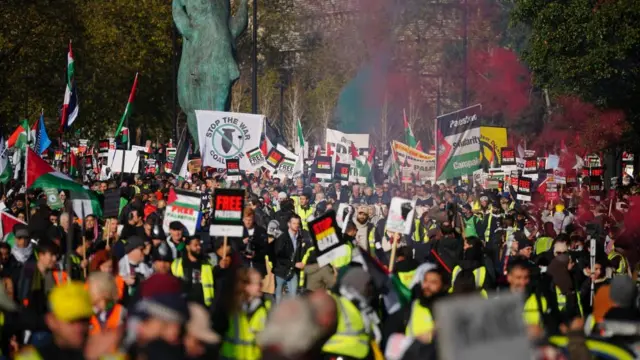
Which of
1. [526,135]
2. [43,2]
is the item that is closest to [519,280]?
[43,2]

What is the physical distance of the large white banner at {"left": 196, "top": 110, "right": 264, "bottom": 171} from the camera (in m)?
27.1

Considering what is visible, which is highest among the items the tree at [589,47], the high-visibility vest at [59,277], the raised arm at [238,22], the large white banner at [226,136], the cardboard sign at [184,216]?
the raised arm at [238,22]

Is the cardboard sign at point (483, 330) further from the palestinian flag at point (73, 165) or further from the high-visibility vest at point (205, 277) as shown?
the palestinian flag at point (73, 165)

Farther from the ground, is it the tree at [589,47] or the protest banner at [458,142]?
A: the tree at [589,47]

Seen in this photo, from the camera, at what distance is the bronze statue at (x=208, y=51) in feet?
137

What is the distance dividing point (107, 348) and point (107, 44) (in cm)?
4837

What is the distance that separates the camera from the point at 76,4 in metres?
50.5

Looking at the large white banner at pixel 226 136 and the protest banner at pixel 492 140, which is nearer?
the large white banner at pixel 226 136

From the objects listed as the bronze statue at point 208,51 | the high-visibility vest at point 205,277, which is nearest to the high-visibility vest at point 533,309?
the high-visibility vest at point 205,277

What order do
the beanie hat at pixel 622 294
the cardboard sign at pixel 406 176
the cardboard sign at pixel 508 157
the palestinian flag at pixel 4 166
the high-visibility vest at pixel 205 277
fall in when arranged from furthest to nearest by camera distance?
the cardboard sign at pixel 406 176, the cardboard sign at pixel 508 157, the palestinian flag at pixel 4 166, the high-visibility vest at pixel 205 277, the beanie hat at pixel 622 294

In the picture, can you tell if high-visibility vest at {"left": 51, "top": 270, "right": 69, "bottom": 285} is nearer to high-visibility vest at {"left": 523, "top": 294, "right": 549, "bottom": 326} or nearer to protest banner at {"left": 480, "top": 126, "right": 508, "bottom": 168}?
high-visibility vest at {"left": 523, "top": 294, "right": 549, "bottom": 326}

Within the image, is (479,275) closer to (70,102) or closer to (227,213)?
(227,213)

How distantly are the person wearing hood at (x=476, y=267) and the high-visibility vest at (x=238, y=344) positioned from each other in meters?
2.92

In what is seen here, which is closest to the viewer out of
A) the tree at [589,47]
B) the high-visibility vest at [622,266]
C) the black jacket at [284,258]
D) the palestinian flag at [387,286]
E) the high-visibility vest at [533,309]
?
the high-visibility vest at [533,309]
